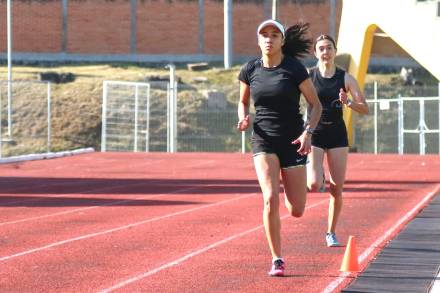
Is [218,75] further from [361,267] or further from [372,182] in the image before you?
[361,267]

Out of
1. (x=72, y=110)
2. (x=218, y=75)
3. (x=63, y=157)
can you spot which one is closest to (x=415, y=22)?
(x=63, y=157)

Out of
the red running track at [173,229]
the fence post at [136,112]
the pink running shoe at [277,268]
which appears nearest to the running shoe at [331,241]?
the red running track at [173,229]

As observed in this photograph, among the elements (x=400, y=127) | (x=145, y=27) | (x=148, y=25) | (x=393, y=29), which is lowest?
(x=400, y=127)

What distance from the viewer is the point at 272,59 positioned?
34.6 ft

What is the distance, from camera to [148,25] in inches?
2393

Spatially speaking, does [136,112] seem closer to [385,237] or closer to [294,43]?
[385,237]

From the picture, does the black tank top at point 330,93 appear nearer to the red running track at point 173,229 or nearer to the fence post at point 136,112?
the red running track at point 173,229

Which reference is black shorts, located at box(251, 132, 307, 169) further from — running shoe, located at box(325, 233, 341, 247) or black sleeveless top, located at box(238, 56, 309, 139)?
running shoe, located at box(325, 233, 341, 247)

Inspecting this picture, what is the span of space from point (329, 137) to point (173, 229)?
310 centimetres

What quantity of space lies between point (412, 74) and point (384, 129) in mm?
13076

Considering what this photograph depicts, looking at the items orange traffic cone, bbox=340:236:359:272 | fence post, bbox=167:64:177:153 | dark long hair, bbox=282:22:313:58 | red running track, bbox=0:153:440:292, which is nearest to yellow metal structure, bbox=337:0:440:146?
red running track, bbox=0:153:440:292

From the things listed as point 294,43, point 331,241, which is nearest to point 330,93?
point 331,241

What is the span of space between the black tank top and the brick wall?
156 ft

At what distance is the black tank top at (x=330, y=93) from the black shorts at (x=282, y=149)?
7.40 feet
